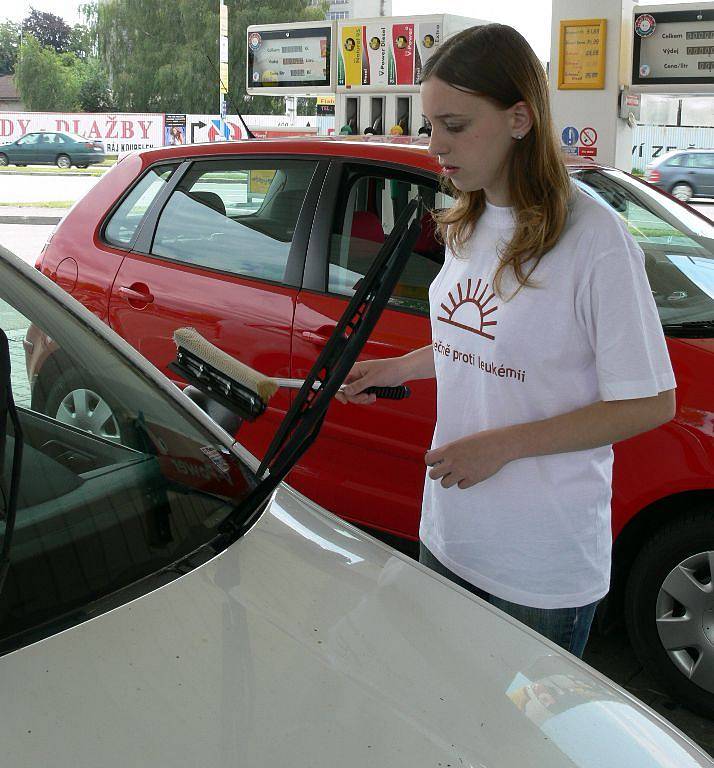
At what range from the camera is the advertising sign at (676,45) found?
633 cm

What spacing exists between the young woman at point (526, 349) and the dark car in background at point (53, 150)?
33113 mm

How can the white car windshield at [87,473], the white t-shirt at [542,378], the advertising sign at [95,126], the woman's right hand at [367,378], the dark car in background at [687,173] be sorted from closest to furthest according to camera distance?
the white car windshield at [87,473] < the white t-shirt at [542,378] < the woman's right hand at [367,378] < the dark car in background at [687,173] < the advertising sign at [95,126]

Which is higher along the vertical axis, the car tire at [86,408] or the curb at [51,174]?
the car tire at [86,408]

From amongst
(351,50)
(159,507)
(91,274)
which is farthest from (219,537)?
(351,50)

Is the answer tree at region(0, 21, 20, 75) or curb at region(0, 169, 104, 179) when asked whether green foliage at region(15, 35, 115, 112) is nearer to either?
tree at region(0, 21, 20, 75)

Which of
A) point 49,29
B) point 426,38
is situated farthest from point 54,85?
point 426,38

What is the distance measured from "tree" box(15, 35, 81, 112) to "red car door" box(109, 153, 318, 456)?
5661 centimetres

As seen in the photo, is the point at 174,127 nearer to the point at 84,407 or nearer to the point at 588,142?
the point at 588,142

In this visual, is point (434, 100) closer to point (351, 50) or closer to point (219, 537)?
point (219, 537)

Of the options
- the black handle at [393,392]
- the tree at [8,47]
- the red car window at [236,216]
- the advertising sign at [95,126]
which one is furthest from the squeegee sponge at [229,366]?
the tree at [8,47]

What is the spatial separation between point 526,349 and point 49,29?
7898cm

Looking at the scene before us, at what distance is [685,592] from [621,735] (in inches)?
67.5

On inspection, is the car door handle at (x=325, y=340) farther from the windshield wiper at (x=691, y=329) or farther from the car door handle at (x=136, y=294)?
the windshield wiper at (x=691, y=329)

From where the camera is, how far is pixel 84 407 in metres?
1.80
